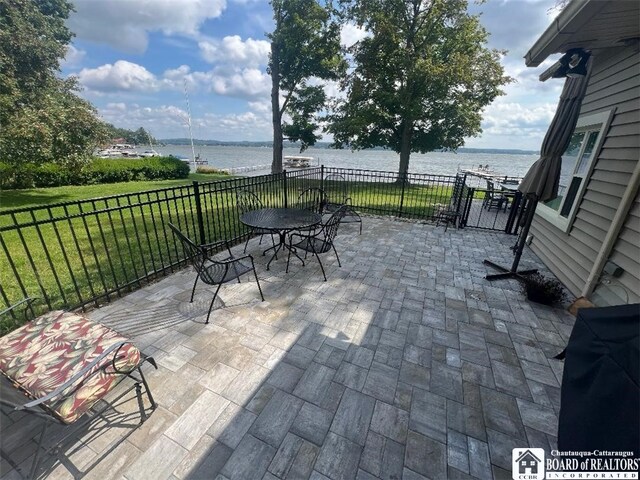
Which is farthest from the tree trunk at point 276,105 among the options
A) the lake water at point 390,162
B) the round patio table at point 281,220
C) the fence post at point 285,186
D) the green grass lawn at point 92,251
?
the round patio table at point 281,220

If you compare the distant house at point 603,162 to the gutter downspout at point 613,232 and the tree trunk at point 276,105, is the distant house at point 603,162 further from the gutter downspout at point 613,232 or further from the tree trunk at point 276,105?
the tree trunk at point 276,105

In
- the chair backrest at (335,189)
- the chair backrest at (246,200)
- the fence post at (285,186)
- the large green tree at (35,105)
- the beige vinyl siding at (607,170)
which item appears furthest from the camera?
the chair backrest at (335,189)

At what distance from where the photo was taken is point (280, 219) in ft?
13.1

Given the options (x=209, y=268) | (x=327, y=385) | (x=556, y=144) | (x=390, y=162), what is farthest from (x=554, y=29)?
(x=390, y=162)

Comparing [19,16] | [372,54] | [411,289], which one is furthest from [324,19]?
[411,289]

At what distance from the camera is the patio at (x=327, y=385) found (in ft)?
5.20

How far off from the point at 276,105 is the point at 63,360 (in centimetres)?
1620

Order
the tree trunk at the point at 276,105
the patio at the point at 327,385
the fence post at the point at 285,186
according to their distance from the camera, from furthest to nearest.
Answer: the tree trunk at the point at 276,105 → the fence post at the point at 285,186 → the patio at the point at 327,385

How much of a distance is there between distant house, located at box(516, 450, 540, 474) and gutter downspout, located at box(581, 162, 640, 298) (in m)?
2.69

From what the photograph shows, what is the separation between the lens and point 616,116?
Result: 11.1 ft

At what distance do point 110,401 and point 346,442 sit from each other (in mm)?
1687

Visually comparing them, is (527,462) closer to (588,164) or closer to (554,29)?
(554,29)

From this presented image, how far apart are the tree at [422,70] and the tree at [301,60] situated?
1.23m

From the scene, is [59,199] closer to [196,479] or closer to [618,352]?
[196,479]
